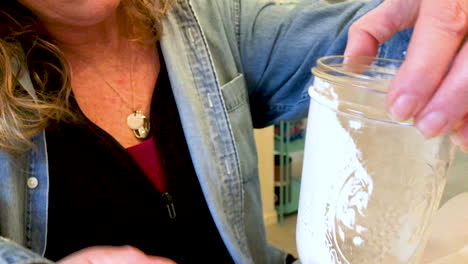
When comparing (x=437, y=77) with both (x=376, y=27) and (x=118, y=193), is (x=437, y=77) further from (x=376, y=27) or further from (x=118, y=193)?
(x=118, y=193)

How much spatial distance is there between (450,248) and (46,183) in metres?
0.50

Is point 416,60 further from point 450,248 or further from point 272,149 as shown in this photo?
point 272,149

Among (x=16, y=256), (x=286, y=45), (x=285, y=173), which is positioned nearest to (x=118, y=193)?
(x=16, y=256)

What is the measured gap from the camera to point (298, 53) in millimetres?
631

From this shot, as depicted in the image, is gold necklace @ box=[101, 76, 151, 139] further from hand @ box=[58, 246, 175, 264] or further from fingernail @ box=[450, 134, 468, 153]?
fingernail @ box=[450, 134, 468, 153]

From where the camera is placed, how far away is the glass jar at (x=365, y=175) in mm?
303

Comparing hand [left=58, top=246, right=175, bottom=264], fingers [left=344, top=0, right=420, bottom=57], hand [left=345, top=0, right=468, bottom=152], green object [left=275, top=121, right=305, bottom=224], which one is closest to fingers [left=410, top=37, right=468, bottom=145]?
hand [left=345, top=0, right=468, bottom=152]

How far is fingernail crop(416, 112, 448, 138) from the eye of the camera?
265 mm

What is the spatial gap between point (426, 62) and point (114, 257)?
36 centimetres

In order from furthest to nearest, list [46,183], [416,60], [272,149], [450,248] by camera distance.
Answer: [272,149], [46,183], [450,248], [416,60]

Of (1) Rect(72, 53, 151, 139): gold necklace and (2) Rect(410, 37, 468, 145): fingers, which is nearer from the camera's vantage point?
(2) Rect(410, 37, 468, 145): fingers

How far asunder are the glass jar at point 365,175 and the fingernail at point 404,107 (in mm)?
20

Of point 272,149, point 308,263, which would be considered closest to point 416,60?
point 308,263

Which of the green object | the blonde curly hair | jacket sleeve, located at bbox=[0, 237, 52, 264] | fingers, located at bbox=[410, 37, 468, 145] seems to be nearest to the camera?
fingers, located at bbox=[410, 37, 468, 145]
